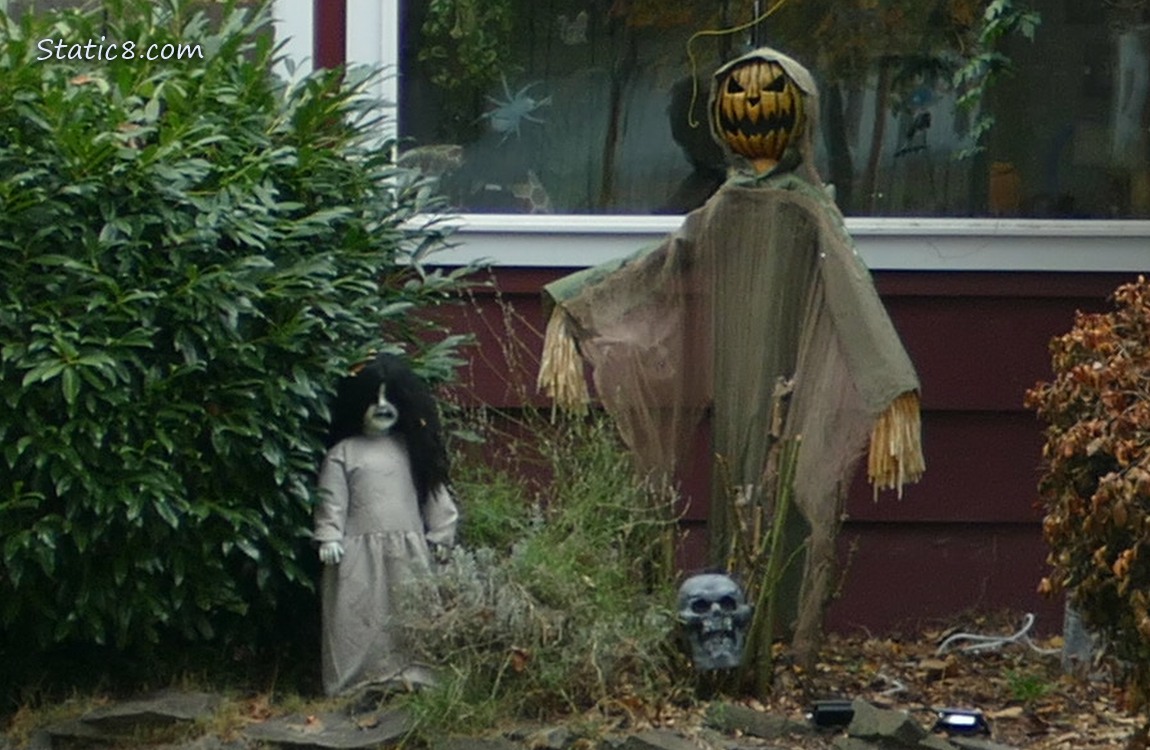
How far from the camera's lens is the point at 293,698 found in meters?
6.60

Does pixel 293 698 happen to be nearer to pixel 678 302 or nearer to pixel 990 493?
pixel 678 302

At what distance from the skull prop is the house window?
209 cm

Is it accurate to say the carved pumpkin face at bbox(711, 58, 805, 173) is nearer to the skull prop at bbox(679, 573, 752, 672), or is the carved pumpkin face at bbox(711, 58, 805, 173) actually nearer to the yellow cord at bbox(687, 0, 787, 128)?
the yellow cord at bbox(687, 0, 787, 128)

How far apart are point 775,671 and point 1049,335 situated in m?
1.95

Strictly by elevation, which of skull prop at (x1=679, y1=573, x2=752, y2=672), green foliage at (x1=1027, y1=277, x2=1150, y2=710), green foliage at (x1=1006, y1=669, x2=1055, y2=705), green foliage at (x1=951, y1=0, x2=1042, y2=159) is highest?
green foliage at (x1=951, y1=0, x2=1042, y2=159)

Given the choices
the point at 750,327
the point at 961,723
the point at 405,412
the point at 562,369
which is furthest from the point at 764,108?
the point at 961,723

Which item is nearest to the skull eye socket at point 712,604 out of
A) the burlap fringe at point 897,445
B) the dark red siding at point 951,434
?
the burlap fringe at point 897,445

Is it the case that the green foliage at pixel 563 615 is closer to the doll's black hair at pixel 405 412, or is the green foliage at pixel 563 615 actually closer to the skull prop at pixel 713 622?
the skull prop at pixel 713 622

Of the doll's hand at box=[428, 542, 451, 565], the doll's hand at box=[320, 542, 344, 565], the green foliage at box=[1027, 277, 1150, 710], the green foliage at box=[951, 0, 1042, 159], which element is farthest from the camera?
the green foliage at box=[951, 0, 1042, 159]

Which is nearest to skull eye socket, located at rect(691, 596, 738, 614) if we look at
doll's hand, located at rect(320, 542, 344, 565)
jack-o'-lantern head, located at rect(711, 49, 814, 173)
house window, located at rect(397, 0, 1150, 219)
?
doll's hand, located at rect(320, 542, 344, 565)

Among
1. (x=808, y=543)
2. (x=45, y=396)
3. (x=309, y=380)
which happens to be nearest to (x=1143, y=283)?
(x=808, y=543)

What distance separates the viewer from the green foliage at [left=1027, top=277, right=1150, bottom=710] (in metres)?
5.23

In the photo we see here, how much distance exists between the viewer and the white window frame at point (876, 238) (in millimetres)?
7906

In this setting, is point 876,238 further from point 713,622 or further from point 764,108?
point 713,622
